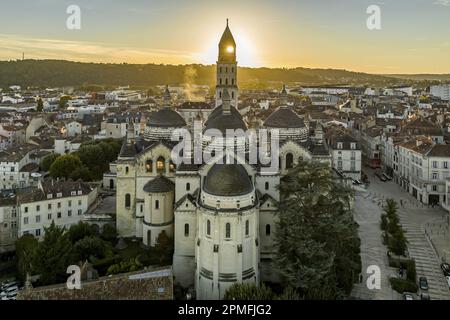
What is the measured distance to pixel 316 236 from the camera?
111ft

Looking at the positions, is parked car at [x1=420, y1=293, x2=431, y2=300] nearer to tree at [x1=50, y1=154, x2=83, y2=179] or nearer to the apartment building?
the apartment building

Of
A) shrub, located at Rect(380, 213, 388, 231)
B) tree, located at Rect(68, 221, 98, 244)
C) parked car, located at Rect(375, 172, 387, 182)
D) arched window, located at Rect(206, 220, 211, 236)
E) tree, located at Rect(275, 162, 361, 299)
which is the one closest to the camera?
tree, located at Rect(275, 162, 361, 299)

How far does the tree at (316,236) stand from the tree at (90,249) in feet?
51.7

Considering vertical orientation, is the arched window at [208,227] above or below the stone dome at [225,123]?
below

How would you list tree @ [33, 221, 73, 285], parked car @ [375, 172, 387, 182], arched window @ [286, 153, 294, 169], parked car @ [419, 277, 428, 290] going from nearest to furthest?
parked car @ [419, 277, 428, 290] < tree @ [33, 221, 73, 285] < arched window @ [286, 153, 294, 169] < parked car @ [375, 172, 387, 182]

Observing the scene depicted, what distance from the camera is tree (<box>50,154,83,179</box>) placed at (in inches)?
2483

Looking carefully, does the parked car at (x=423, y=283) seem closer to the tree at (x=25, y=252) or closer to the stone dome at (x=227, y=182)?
the stone dome at (x=227, y=182)

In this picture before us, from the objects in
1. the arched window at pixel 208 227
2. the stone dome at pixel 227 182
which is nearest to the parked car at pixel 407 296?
the stone dome at pixel 227 182

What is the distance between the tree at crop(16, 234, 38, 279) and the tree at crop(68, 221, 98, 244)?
3.23m

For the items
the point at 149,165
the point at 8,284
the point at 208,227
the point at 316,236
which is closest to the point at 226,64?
the point at 149,165

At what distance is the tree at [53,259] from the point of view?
37000mm

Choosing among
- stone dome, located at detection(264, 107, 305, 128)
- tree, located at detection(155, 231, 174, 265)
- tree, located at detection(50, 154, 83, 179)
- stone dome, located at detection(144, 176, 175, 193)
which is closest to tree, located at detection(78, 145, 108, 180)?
tree, located at detection(50, 154, 83, 179)

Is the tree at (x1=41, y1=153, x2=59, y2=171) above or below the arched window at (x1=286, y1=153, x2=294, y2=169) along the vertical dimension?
below
